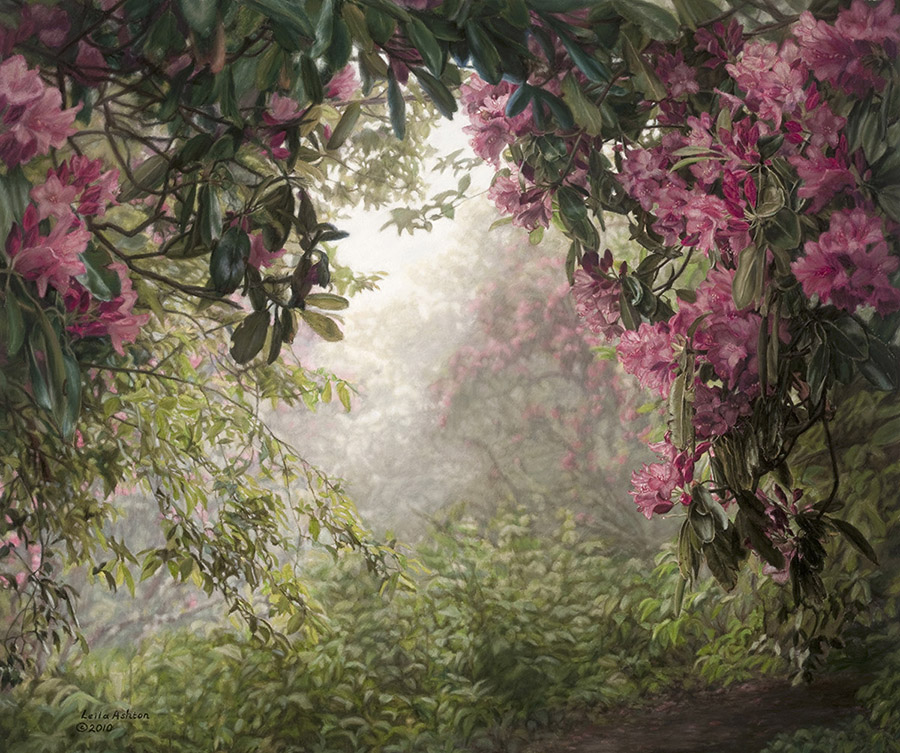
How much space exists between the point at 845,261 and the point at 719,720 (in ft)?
2.26

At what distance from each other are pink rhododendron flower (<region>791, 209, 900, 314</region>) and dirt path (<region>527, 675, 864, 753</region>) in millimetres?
597

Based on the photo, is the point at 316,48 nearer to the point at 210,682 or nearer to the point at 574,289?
the point at 574,289

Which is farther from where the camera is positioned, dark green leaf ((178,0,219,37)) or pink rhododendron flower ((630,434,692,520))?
pink rhododendron flower ((630,434,692,520))

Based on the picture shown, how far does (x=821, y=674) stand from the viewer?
1.27 m

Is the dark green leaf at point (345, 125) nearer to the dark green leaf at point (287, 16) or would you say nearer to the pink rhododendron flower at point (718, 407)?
the dark green leaf at point (287, 16)

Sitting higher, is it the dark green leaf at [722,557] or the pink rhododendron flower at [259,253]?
the pink rhododendron flower at [259,253]

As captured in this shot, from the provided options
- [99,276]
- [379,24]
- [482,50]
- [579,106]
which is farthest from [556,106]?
[99,276]

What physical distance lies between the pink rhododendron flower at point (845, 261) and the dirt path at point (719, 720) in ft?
1.96

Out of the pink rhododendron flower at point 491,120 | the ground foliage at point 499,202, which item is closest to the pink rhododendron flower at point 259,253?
the ground foliage at point 499,202

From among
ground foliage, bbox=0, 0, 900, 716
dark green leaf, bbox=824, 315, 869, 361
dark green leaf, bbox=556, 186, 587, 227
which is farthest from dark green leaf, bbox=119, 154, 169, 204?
dark green leaf, bbox=824, 315, 869, 361

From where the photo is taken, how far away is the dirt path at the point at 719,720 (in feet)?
4.10

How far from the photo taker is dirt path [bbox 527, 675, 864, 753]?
49.2 inches

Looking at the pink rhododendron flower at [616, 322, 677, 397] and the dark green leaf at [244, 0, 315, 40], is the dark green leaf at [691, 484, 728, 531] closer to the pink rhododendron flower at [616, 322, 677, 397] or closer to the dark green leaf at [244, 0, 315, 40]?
the pink rhododendron flower at [616, 322, 677, 397]

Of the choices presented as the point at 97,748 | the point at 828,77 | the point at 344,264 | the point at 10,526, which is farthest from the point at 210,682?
the point at 828,77
